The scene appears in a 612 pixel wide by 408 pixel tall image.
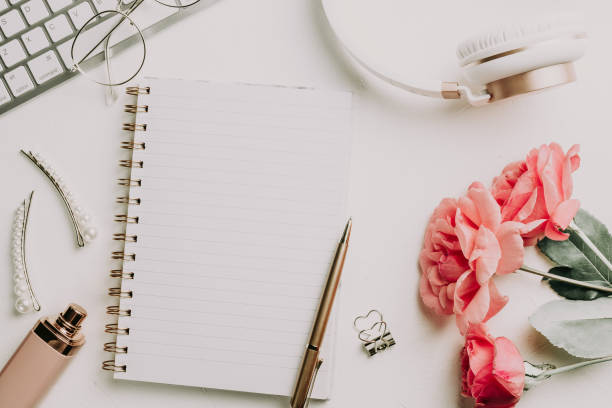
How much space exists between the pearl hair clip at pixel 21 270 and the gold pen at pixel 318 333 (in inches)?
11.7

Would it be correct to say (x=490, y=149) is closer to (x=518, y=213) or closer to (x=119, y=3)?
(x=518, y=213)

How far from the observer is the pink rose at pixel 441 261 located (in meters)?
0.47

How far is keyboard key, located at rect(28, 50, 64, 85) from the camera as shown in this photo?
0.53 metres

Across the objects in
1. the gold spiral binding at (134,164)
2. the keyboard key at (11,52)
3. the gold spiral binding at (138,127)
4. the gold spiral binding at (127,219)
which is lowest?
the gold spiral binding at (127,219)

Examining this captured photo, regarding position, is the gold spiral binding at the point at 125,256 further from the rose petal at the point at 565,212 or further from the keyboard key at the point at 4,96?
the rose petal at the point at 565,212

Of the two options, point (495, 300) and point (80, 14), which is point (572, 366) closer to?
point (495, 300)

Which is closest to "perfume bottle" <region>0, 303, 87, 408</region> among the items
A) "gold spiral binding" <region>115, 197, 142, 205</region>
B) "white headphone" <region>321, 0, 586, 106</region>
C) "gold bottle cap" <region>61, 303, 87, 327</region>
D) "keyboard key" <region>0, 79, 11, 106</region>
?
"gold bottle cap" <region>61, 303, 87, 327</region>

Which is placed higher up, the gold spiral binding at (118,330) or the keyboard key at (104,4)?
the keyboard key at (104,4)

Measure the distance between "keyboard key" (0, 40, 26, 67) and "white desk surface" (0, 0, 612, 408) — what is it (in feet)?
0.15

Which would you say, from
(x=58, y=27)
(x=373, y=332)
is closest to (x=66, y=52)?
(x=58, y=27)

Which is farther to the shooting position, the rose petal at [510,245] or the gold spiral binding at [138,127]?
the gold spiral binding at [138,127]

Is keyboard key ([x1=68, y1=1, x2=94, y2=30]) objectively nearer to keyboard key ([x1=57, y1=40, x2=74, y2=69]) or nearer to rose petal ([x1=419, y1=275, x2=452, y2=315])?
keyboard key ([x1=57, y1=40, x2=74, y2=69])

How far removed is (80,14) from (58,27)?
0.03 m

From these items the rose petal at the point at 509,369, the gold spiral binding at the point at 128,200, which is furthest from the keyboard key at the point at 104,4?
the rose petal at the point at 509,369
